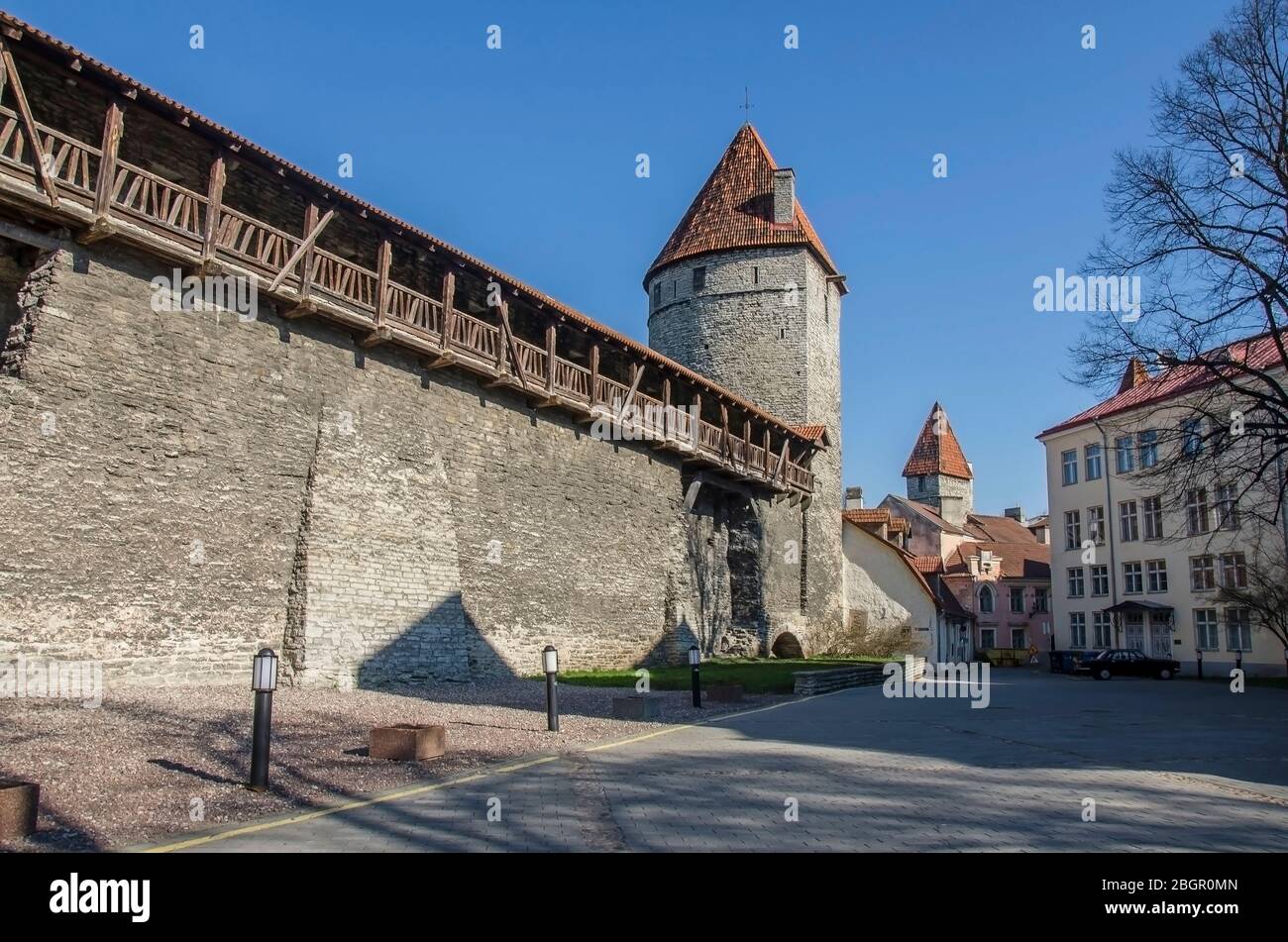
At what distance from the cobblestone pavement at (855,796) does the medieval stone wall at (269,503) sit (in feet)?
20.9

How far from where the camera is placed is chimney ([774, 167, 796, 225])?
3847 cm

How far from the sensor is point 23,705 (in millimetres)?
9789

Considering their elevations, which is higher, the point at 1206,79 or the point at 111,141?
the point at 1206,79

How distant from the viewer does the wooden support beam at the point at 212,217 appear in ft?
43.2

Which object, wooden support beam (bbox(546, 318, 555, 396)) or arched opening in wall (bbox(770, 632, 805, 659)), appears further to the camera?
arched opening in wall (bbox(770, 632, 805, 659))

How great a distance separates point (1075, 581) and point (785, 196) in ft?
67.9

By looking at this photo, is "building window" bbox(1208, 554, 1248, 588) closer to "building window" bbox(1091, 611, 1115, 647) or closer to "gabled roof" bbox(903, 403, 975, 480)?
"building window" bbox(1091, 611, 1115, 647)

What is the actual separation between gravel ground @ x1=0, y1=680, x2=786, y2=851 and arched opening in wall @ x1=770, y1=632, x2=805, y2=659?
20.2 meters

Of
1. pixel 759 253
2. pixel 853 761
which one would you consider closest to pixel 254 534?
pixel 853 761

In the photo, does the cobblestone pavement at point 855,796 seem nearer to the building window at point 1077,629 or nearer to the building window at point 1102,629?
the building window at point 1102,629

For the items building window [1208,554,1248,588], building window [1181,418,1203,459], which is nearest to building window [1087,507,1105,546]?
building window [1208,554,1248,588]

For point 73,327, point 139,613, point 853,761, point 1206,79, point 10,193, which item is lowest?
point 853,761
